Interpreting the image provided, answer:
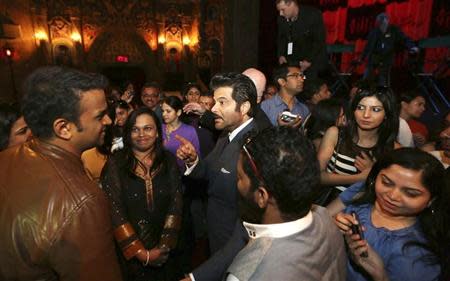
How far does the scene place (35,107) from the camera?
118 cm

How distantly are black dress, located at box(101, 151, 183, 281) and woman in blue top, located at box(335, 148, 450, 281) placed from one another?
1.51 m

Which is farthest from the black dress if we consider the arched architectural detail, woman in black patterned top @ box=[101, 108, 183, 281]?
the arched architectural detail

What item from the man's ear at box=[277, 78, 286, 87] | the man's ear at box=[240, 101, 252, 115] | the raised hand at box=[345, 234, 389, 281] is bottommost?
the raised hand at box=[345, 234, 389, 281]

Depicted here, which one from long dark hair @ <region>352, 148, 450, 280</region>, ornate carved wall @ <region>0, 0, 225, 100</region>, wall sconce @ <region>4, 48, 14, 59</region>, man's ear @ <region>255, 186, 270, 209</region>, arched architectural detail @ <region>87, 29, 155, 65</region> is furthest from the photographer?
arched architectural detail @ <region>87, 29, 155, 65</region>

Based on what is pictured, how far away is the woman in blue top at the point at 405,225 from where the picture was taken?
4.47 feet

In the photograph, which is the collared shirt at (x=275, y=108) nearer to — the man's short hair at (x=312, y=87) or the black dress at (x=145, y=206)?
the man's short hair at (x=312, y=87)

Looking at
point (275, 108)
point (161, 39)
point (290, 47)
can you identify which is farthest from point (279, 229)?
point (161, 39)

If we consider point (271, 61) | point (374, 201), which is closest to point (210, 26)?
point (271, 61)

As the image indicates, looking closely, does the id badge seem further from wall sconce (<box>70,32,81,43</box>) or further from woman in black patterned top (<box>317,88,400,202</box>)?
wall sconce (<box>70,32,81,43</box>)

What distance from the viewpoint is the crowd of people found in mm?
1051

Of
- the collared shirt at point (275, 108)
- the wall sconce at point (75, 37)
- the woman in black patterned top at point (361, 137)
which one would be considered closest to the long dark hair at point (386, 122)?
the woman in black patterned top at point (361, 137)

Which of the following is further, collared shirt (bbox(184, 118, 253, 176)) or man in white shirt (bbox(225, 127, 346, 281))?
collared shirt (bbox(184, 118, 253, 176))

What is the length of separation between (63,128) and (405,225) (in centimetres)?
157

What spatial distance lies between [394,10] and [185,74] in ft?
31.0
